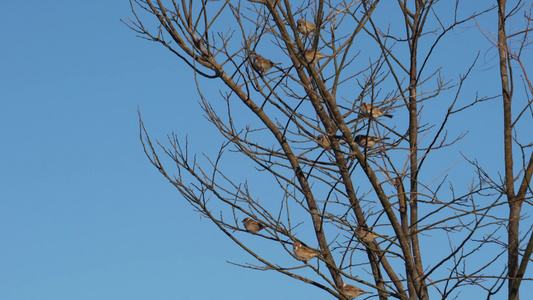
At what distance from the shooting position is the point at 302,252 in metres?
4.97

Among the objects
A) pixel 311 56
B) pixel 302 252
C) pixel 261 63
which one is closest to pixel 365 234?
pixel 302 252

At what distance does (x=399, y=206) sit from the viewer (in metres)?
5.33

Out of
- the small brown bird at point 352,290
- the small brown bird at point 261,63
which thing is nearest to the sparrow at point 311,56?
the small brown bird at point 261,63

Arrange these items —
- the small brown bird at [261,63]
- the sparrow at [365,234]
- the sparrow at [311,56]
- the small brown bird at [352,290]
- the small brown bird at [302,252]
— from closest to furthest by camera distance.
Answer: the sparrow at [311,56], the small brown bird at [302,252], the sparrow at [365,234], the small brown bird at [352,290], the small brown bird at [261,63]

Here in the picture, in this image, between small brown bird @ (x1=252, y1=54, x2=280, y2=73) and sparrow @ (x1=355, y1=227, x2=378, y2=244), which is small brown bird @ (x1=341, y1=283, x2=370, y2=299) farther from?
small brown bird @ (x1=252, y1=54, x2=280, y2=73)

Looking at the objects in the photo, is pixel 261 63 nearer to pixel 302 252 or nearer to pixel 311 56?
pixel 311 56

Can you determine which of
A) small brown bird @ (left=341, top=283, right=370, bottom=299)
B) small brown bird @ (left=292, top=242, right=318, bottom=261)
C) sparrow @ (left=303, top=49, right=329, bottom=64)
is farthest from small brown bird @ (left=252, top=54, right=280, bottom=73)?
small brown bird @ (left=341, top=283, right=370, bottom=299)

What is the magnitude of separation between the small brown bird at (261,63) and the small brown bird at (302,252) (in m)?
1.39

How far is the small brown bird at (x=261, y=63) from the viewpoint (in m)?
5.34

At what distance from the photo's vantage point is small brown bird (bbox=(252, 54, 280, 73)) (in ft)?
17.5

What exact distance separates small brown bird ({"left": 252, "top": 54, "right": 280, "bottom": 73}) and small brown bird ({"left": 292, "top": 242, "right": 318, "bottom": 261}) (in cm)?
139

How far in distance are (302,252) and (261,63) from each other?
5.06 ft

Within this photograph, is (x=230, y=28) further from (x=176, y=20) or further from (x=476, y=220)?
(x=476, y=220)

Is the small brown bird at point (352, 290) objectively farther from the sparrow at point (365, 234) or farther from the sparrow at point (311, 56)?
the sparrow at point (311, 56)
